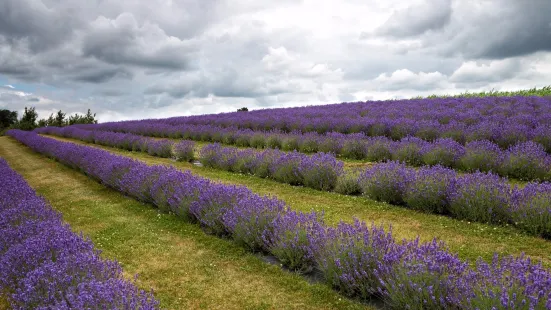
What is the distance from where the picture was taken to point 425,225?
5258 millimetres

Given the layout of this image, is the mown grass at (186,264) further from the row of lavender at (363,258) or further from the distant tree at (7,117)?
the distant tree at (7,117)

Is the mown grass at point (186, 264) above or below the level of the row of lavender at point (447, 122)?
below

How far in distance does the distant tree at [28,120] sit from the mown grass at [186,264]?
3815 centimetres

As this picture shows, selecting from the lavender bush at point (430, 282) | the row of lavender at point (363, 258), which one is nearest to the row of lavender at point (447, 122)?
the row of lavender at point (363, 258)

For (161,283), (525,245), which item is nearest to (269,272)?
(161,283)

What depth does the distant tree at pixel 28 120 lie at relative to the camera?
3916 centimetres

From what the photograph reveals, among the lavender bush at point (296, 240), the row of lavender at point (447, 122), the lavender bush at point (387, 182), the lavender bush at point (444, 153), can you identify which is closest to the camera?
the lavender bush at point (296, 240)

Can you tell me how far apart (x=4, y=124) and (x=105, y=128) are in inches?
1119

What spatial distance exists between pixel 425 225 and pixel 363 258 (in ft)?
7.28

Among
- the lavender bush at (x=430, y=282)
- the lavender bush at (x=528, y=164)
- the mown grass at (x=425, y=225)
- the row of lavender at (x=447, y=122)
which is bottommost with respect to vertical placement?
the mown grass at (x=425, y=225)

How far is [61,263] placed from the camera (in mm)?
3191

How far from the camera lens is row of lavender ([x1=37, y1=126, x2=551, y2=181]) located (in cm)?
717

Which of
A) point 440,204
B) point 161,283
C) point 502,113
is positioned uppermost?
point 502,113

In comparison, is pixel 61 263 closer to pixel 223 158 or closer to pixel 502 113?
pixel 223 158
